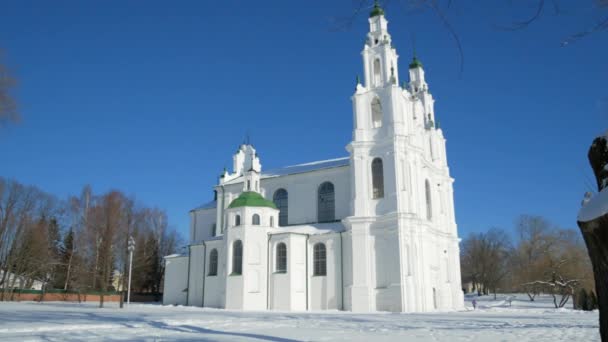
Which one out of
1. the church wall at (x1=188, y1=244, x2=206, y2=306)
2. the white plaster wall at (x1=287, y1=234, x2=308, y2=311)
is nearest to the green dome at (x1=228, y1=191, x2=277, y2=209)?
the white plaster wall at (x1=287, y1=234, x2=308, y2=311)

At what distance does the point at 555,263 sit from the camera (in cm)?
4869

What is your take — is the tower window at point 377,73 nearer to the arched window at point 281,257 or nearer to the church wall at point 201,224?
the arched window at point 281,257

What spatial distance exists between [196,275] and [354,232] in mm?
15915

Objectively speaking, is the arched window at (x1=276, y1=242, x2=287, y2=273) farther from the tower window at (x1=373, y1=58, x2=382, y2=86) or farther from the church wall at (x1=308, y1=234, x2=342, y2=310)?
the tower window at (x1=373, y1=58, x2=382, y2=86)

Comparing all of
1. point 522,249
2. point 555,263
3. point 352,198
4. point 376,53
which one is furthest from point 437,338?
point 522,249

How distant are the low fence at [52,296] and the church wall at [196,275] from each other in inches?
533

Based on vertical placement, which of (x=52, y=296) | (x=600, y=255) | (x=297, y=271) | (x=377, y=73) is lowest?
(x=52, y=296)

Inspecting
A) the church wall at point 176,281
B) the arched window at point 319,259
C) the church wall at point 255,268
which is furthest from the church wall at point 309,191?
the church wall at point 176,281

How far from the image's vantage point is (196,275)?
44406 mm

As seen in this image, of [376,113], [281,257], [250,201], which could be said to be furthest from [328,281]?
[376,113]

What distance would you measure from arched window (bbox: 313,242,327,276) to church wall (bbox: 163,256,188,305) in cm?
1376

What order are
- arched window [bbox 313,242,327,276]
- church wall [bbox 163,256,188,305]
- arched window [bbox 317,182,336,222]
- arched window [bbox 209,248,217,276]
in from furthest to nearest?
church wall [bbox 163,256,188,305]
arched window [bbox 317,182,336,222]
arched window [bbox 209,248,217,276]
arched window [bbox 313,242,327,276]

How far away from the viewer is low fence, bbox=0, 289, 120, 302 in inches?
1896

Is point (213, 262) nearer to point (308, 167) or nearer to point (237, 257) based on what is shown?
point (237, 257)
